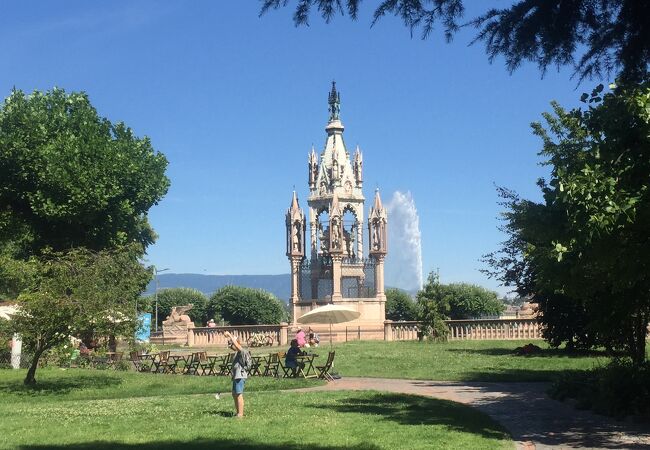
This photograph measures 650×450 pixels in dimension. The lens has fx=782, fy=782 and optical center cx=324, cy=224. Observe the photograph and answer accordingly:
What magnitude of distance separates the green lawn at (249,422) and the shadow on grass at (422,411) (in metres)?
0.02

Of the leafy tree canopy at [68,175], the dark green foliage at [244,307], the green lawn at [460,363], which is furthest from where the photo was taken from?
the dark green foliage at [244,307]

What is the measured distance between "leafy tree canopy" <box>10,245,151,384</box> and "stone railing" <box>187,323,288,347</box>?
70.4ft

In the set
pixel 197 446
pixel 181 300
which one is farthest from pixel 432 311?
pixel 181 300

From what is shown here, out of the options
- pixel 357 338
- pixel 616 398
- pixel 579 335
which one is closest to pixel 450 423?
pixel 616 398

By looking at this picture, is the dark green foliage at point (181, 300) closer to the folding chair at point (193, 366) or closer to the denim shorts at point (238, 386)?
the folding chair at point (193, 366)

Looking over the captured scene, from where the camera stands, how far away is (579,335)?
1076 inches

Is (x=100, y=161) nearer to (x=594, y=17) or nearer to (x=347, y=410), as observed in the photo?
(x=347, y=410)

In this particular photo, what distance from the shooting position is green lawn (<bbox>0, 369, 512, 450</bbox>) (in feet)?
37.7

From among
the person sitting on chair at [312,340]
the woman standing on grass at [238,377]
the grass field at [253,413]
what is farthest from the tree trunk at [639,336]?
the person sitting on chair at [312,340]

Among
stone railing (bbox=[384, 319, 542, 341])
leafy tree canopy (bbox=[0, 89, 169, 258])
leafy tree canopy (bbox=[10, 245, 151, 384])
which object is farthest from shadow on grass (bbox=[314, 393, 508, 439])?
stone railing (bbox=[384, 319, 542, 341])

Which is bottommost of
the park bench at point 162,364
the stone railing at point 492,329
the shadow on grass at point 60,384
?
the shadow on grass at point 60,384

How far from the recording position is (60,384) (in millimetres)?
23203

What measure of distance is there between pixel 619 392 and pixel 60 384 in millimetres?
16162

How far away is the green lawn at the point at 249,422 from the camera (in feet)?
37.7
